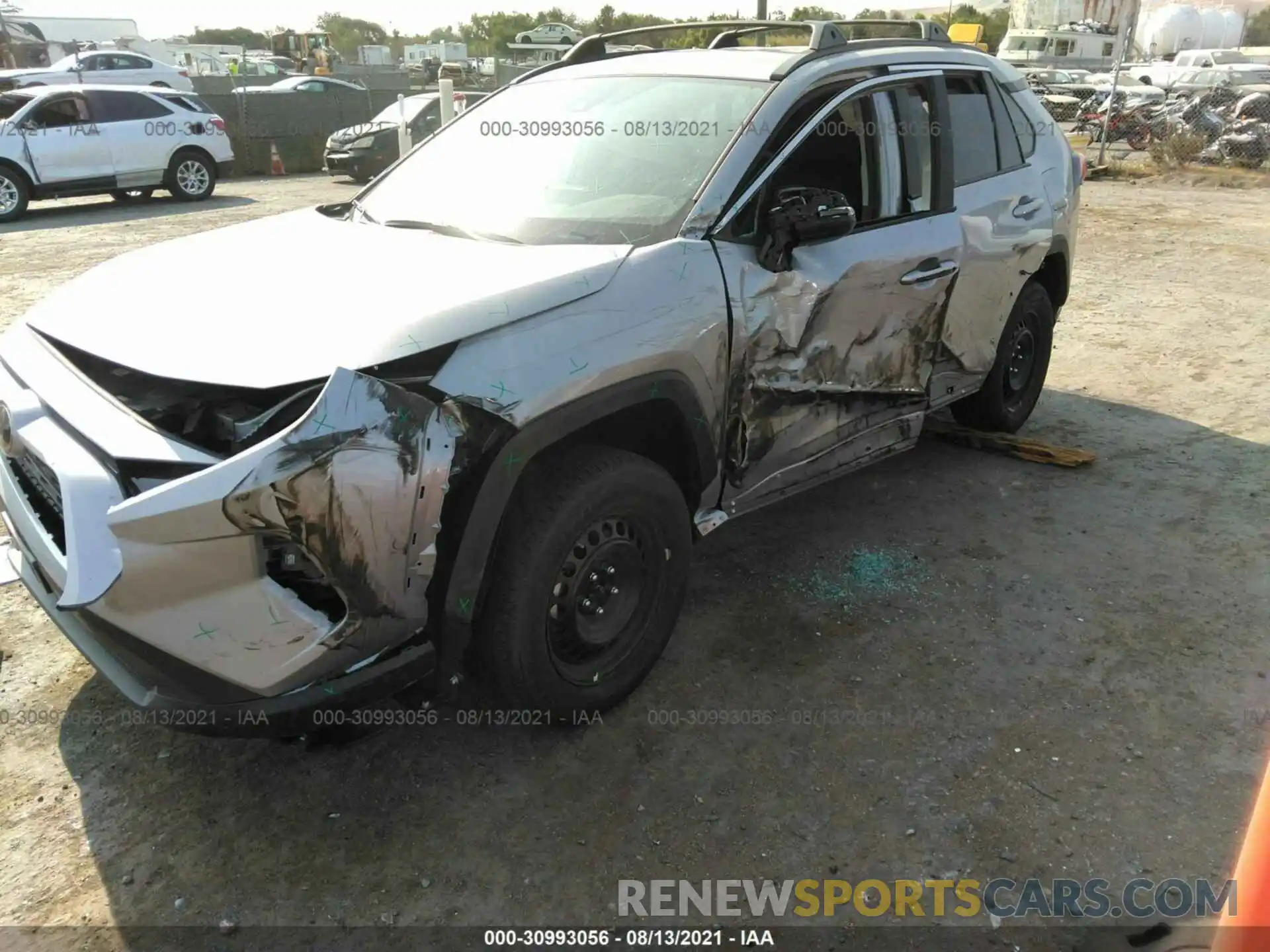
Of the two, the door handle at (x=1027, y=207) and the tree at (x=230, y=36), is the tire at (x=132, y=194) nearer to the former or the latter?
the door handle at (x=1027, y=207)

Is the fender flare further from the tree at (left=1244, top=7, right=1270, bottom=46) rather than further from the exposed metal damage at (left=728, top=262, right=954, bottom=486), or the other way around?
the tree at (left=1244, top=7, right=1270, bottom=46)

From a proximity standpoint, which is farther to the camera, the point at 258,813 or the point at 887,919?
the point at 258,813

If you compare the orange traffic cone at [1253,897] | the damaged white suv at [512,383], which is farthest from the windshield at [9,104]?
the orange traffic cone at [1253,897]

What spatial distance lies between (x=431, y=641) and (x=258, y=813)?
784 mm

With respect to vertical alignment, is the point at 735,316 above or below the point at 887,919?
above

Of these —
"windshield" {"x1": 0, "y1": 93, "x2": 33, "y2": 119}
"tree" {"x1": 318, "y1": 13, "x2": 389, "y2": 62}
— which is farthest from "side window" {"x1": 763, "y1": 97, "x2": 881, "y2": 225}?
"tree" {"x1": 318, "y1": 13, "x2": 389, "y2": 62}

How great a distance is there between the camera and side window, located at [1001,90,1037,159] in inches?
188

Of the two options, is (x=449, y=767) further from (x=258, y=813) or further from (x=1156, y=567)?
(x=1156, y=567)

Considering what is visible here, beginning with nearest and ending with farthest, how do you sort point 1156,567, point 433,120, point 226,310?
point 226,310 → point 1156,567 → point 433,120

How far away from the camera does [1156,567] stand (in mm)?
3967

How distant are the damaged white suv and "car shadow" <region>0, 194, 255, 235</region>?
11.0 metres

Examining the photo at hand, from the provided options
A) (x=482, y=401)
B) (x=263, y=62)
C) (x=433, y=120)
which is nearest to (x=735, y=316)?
(x=482, y=401)

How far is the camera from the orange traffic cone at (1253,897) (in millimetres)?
1218

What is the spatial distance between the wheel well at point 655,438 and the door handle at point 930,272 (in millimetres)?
1270
